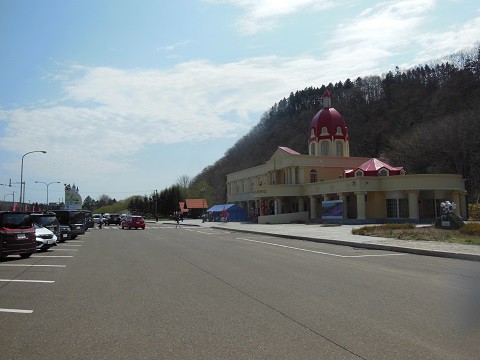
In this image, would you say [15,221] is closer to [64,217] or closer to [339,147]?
[64,217]

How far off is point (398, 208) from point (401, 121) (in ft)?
134

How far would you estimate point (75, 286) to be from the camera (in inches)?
400

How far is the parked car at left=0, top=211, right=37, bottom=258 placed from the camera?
1570cm

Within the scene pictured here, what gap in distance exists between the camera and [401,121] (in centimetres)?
7969

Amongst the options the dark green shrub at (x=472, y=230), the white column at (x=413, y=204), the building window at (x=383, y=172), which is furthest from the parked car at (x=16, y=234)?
the building window at (x=383, y=172)

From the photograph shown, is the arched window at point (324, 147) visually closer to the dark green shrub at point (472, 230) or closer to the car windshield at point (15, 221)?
the dark green shrub at point (472, 230)

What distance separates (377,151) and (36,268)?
265ft

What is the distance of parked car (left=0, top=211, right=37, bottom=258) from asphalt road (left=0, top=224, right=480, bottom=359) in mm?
2897

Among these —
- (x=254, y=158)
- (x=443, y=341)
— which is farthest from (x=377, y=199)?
(x=254, y=158)

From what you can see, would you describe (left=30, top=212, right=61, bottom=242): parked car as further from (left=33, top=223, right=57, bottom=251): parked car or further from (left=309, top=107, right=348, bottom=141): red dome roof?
(left=309, top=107, right=348, bottom=141): red dome roof

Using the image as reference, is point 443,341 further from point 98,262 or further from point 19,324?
point 98,262

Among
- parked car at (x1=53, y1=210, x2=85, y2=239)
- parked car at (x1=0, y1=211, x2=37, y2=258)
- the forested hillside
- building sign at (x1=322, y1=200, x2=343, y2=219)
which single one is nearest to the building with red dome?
building sign at (x1=322, y1=200, x2=343, y2=219)

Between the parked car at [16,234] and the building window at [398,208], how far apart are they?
1420 inches

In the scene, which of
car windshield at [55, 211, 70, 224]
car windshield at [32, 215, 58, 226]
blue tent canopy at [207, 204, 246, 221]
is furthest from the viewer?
blue tent canopy at [207, 204, 246, 221]
